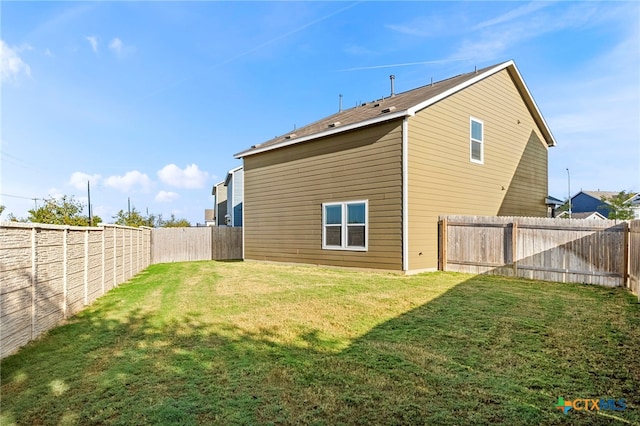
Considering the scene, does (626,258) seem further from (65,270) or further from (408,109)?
(65,270)

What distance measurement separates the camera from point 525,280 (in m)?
8.69

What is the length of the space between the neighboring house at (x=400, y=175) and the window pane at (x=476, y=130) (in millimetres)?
34

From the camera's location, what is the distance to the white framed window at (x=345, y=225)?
10695mm

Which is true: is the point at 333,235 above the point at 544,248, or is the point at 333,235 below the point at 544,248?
above

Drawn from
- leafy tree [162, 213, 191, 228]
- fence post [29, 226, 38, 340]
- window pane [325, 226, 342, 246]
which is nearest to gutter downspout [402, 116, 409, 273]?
window pane [325, 226, 342, 246]

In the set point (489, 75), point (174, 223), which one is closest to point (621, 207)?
point (489, 75)

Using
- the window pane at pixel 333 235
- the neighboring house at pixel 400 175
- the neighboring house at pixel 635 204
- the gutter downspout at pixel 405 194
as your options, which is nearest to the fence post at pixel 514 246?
the neighboring house at pixel 400 175

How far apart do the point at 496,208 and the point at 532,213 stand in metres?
2.74

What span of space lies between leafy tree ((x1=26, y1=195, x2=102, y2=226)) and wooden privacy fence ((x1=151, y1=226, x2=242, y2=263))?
3229 mm

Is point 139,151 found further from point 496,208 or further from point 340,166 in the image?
point 496,208

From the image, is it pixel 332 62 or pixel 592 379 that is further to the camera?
pixel 332 62

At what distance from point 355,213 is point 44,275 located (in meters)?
7.87

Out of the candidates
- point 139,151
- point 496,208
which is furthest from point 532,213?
point 139,151

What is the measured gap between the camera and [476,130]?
11.9 m
